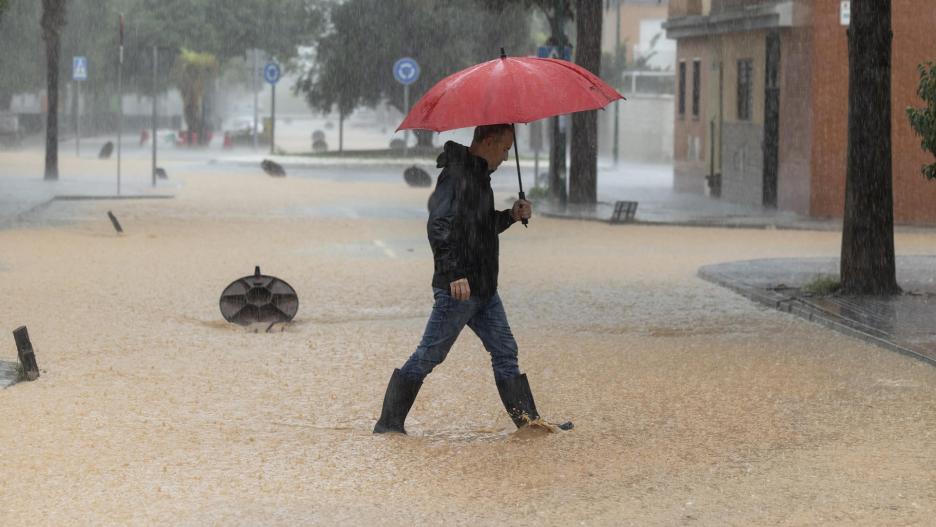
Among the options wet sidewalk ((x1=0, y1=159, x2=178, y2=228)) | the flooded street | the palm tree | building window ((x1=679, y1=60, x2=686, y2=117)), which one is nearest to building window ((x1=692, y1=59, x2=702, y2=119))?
building window ((x1=679, y1=60, x2=686, y2=117))

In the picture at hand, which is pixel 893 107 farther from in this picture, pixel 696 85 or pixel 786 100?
pixel 696 85

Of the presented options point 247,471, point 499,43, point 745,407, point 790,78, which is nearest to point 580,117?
point 790,78

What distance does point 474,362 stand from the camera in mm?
10391

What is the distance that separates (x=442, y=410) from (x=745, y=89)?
74.6 ft

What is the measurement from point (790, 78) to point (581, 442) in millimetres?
19652

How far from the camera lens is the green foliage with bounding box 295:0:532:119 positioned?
5528 centimetres

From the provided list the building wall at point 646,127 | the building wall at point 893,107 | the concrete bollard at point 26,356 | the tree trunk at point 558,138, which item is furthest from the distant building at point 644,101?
the concrete bollard at point 26,356

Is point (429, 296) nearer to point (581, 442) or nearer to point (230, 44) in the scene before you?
point (581, 442)

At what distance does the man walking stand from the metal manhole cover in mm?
4099

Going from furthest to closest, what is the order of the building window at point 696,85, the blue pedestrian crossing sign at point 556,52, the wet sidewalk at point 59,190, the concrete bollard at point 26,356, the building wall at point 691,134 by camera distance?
1. the building window at point 696,85
2. the building wall at point 691,134
3. the blue pedestrian crossing sign at point 556,52
4. the wet sidewalk at point 59,190
5. the concrete bollard at point 26,356

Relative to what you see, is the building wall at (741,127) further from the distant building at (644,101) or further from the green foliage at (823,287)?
the distant building at (644,101)

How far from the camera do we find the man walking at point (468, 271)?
7.46 m

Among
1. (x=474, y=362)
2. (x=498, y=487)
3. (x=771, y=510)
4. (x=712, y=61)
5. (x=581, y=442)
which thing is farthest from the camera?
(x=712, y=61)

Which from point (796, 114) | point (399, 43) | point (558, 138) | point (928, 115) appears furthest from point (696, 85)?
point (399, 43)
